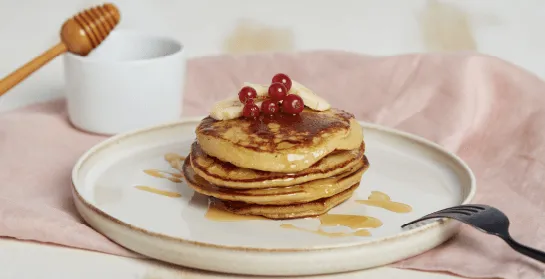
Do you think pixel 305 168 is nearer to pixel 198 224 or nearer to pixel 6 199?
pixel 198 224

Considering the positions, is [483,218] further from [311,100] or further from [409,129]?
[409,129]

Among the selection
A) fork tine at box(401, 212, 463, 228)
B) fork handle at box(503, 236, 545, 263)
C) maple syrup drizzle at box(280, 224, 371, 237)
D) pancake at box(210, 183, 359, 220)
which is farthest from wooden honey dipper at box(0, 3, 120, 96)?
fork handle at box(503, 236, 545, 263)

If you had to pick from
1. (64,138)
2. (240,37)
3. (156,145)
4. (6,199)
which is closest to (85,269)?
(6,199)

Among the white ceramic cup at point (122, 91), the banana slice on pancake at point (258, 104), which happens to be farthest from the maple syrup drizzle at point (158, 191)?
the white ceramic cup at point (122, 91)

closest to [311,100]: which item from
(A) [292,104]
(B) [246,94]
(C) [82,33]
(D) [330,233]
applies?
(A) [292,104]

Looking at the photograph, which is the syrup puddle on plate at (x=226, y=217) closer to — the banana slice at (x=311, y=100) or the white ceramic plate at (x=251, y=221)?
the white ceramic plate at (x=251, y=221)

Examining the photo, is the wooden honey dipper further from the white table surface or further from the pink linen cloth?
the white table surface
